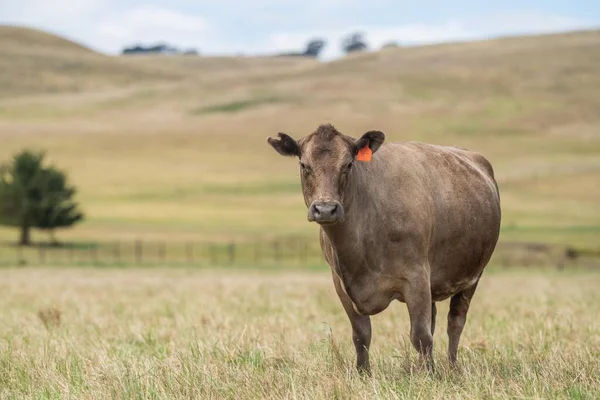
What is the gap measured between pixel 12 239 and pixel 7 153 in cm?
3811

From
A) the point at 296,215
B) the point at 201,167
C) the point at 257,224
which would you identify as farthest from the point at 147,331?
the point at 201,167

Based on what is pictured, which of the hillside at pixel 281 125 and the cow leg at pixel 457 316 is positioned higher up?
the hillside at pixel 281 125

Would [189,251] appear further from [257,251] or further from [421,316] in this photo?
[421,316]

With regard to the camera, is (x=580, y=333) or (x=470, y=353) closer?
(x=470, y=353)

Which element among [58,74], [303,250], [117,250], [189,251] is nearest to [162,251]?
[189,251]

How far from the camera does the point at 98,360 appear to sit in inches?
359

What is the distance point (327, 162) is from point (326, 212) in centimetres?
58

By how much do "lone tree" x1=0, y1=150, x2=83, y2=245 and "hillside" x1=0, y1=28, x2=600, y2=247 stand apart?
364 centimetres

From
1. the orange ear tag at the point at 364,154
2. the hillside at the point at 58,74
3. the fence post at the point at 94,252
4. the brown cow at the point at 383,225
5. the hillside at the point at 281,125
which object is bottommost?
the fence post at the point at 94,252

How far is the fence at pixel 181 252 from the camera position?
51219 mm

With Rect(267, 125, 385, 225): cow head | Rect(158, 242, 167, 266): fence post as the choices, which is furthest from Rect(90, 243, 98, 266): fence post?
Rect(267, 125, 385, 225): cow head

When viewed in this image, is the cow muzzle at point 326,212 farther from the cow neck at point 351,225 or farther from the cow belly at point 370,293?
the cow belly at point 370,293

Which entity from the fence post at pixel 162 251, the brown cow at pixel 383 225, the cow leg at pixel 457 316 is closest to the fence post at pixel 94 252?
the fence post at pixel 162 251

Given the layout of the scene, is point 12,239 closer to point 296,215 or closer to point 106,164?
point 296,215
